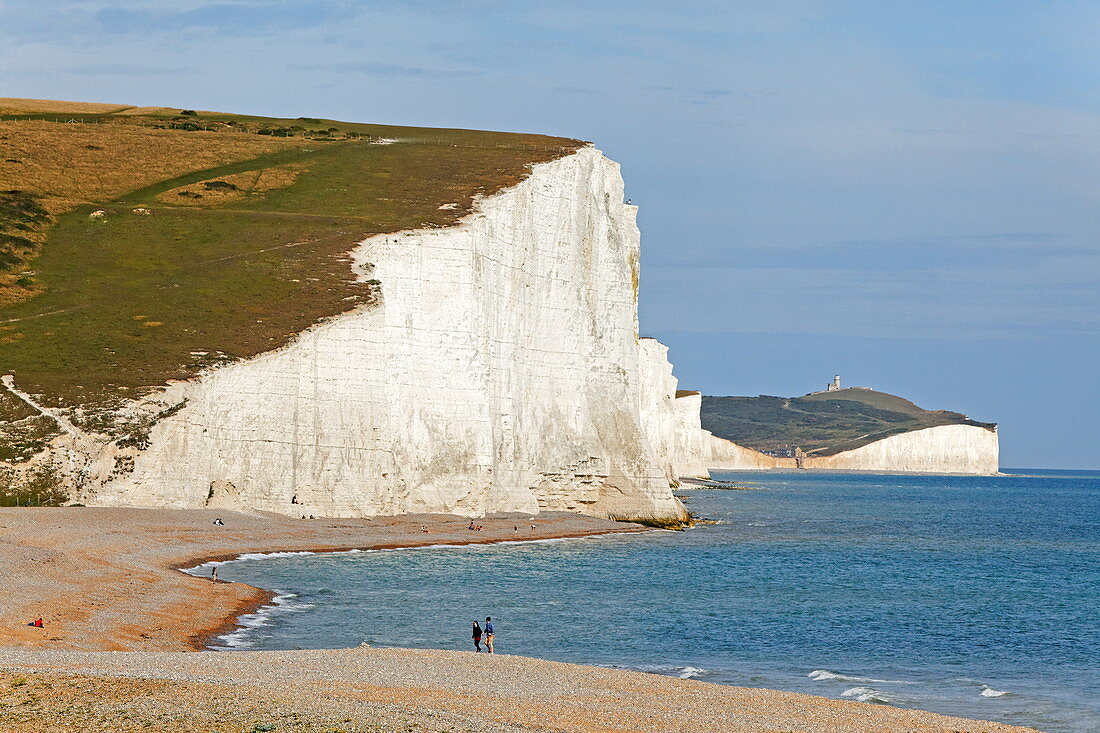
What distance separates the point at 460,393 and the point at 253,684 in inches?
1611

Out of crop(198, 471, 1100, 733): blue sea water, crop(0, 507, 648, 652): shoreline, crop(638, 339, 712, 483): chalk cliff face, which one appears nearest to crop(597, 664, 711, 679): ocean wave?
crop(198, 471, 1100, 733): blue sea water

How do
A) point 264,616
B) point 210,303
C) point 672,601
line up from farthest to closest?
point 210,303, point 672,601, point 264,616

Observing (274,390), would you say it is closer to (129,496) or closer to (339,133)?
(129,496)

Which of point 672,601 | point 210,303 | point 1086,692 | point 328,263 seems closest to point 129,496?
point 210,303

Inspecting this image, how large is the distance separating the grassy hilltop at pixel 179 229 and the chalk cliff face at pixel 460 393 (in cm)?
207

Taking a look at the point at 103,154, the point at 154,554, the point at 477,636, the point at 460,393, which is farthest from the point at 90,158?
the point at 477,636

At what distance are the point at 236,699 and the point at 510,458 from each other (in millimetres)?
44695

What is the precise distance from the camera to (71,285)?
64250 millimetres

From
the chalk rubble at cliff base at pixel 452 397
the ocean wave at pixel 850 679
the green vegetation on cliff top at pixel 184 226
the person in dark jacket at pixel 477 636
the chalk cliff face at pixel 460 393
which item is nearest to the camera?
the ocean wave at pixel 850 679

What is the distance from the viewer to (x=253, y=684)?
18.7 m

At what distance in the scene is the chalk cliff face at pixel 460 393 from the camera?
168 feet

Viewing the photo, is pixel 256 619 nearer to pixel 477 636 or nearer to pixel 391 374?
pixel 477 636

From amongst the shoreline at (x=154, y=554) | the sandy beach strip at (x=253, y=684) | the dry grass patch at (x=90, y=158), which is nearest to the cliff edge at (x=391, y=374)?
the shoreline at (x=154, y=554)

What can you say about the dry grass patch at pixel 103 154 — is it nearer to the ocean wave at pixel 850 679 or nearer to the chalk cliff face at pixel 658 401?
the chalk cliff face at pixel 658 401
